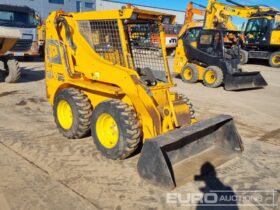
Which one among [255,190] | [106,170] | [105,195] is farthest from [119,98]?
[255,190]

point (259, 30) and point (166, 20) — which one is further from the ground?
point (259, 30)

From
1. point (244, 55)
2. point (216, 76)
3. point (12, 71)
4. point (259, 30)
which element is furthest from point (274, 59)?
point (12, 71)

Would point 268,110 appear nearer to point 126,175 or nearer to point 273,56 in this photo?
point 126,175

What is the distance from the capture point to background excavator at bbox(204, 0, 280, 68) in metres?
16.1

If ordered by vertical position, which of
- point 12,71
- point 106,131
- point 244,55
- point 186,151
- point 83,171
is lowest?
point 83,171

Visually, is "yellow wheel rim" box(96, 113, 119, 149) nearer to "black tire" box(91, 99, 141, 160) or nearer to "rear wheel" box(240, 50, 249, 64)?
"black tire" box(91, 99, 141, 160)

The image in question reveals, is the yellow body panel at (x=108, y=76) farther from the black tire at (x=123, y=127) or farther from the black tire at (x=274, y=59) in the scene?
the black tire at (x=274, y=59)

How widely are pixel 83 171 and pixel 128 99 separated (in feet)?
3.73

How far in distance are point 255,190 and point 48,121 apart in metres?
3.99

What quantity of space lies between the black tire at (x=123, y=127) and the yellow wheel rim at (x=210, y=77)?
6.48 m

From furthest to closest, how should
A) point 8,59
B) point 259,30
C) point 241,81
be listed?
point 259,30
point 241,81
point 8,59

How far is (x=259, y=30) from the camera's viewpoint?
16922 millimetres

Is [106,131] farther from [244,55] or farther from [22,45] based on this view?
[244,55]

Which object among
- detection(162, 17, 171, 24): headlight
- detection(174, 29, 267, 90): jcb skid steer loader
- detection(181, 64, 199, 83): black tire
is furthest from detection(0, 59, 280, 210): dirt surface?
detection(181, 64, 199, 83): black tire
